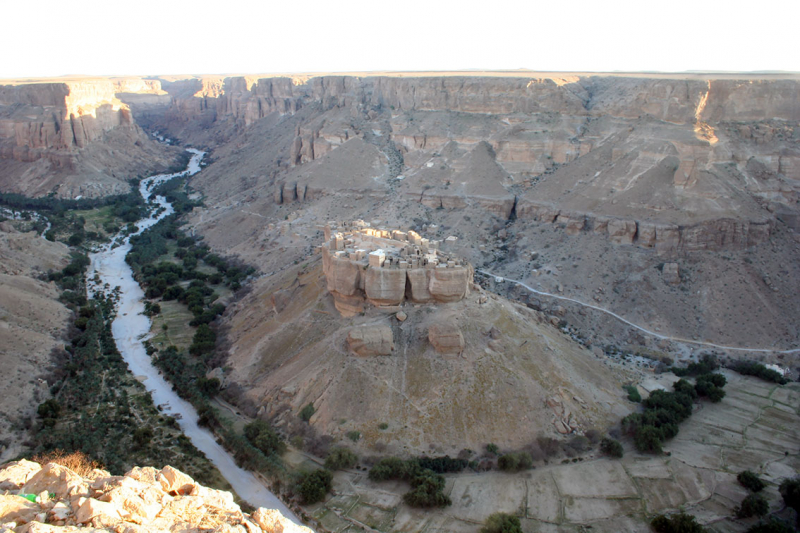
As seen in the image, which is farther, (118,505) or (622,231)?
(622,231)

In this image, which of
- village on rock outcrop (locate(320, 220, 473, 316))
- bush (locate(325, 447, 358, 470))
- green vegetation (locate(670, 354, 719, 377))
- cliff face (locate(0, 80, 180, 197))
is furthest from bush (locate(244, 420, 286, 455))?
cliff face (locate(0, 80, 180, 197))

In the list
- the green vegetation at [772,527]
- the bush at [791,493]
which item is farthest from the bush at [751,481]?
the green vegetation at [772,527]

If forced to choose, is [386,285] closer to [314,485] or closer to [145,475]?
[314,485]

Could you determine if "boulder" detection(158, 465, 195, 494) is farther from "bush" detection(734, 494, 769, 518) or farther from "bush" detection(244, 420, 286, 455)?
"bush" detection(734, 494, 769, 518)

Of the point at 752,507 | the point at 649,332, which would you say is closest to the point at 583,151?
the point at 649,332

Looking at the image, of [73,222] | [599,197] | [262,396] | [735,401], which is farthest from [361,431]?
[73,222]

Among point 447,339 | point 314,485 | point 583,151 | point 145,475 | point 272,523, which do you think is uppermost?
point 583,151
